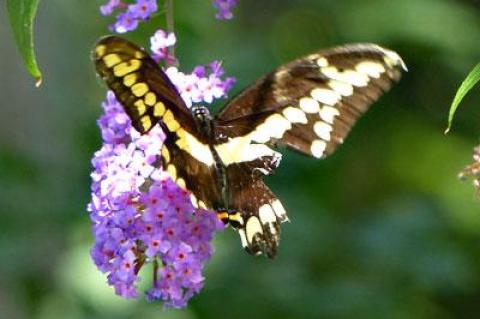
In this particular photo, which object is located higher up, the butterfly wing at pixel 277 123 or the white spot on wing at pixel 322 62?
the white spot on wing at pixel 322 62

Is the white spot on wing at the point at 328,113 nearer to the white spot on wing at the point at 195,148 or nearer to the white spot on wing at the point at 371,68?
the white spot on wing at the point at 371,68

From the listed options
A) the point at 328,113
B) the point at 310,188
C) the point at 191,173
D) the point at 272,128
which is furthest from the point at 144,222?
the point at 310,188

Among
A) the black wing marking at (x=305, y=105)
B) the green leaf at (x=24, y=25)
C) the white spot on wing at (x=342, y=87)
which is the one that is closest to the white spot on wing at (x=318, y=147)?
the black wing marking at (x=305, y=105)

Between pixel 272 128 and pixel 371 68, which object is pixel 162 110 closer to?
pixel 272 128

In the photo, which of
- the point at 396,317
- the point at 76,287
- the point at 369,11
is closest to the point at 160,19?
the point at 369,11

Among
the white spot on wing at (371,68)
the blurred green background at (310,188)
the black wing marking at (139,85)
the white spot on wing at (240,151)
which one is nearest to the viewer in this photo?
the black wing marking at (139,85)

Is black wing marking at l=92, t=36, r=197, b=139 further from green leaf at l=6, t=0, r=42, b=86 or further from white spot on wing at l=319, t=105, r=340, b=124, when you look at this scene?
white spot on wing at l=319, t=105, r=340, b=124
